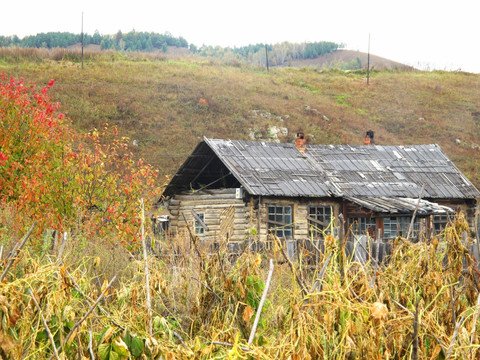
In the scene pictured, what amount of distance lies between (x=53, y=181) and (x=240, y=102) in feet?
134

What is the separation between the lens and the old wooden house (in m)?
21.2

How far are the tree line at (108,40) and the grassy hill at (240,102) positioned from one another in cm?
4456

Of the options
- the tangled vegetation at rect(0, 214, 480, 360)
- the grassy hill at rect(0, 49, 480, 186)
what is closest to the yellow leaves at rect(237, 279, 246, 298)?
the tangled vegetation at rect(0, 214, 480, 360)

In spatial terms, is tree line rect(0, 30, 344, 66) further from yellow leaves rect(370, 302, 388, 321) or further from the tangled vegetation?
yellow leaves rect(370, 302, 388, 321)

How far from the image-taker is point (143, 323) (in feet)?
14.5

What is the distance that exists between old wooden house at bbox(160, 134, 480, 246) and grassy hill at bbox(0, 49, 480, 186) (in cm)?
1676

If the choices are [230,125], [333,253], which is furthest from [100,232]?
[230,125]

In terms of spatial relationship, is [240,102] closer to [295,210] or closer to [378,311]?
[295,210]

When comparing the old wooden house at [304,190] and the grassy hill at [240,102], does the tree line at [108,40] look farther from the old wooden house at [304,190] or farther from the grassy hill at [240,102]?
the old wooden house at [304,190]

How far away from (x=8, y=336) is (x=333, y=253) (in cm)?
207

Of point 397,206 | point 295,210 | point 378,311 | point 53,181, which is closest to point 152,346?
point 378,311

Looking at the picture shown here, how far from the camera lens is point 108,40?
129500 mm

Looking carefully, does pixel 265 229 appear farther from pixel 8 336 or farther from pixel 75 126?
pixel 75 126

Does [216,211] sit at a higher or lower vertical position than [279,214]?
lower
